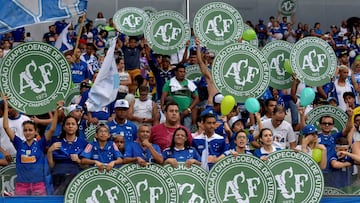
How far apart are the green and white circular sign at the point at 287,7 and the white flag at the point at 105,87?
1226 centimetres

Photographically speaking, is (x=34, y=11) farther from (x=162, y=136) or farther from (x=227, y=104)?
(x=227, y=104)

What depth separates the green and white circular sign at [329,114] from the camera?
14586mm

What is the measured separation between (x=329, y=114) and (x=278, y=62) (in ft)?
4.30

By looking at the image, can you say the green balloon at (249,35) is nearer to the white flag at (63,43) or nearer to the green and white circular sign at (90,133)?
the white flag at (63,43)

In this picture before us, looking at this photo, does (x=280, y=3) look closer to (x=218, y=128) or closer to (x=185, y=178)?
(x=218, y=128)

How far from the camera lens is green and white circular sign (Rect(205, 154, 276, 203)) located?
483 inches

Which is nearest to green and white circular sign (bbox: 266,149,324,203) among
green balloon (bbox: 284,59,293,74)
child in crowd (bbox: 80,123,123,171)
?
child in crowd (bbox: 80,123,123,171)

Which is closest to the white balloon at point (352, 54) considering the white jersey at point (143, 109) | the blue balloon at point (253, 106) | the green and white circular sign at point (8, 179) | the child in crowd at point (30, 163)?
the white jersey at point (143, 109)

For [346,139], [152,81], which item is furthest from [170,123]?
[152,81]

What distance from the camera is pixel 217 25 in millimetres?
16047

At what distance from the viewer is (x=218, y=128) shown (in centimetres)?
1398

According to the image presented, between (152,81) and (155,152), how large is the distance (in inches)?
222

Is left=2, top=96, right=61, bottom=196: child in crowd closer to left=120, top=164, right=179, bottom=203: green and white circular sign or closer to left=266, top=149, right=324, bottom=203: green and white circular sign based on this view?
left=120, top=164, right=179, bottom=203: green and white circular sign

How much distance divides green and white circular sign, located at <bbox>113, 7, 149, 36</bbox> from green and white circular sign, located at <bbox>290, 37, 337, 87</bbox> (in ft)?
12.8
